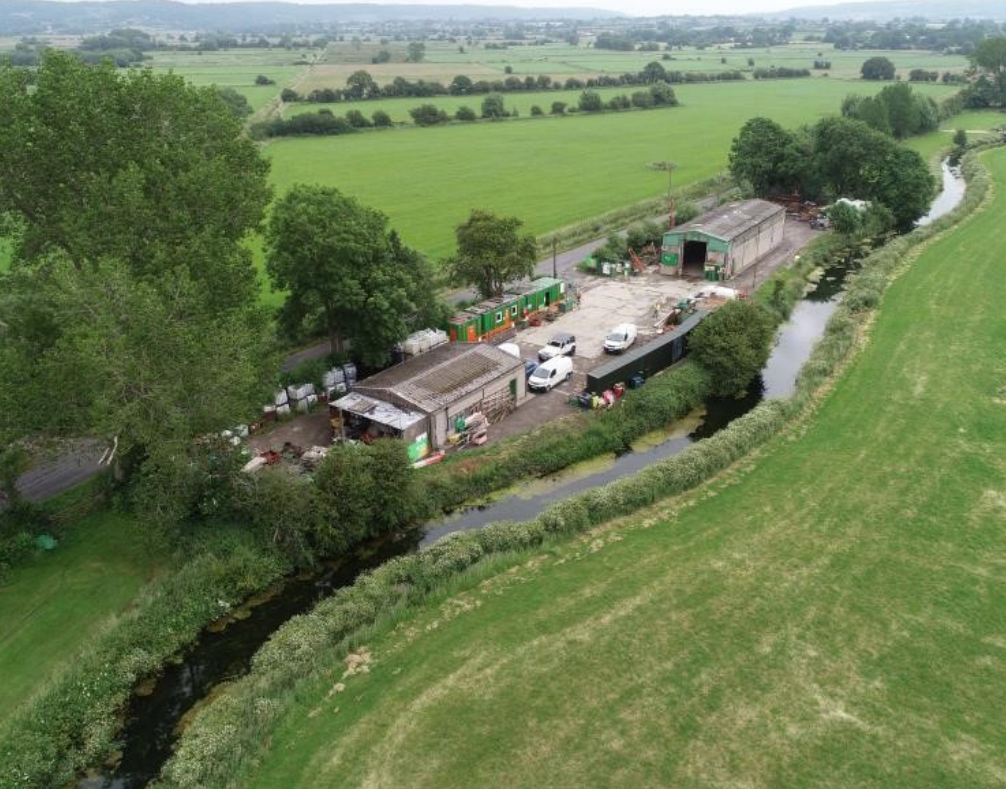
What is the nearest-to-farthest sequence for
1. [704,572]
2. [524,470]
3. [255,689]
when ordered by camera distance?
[255,689]
[704,572]
[524,470]

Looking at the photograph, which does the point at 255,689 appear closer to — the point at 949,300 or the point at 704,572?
the point at 704,572

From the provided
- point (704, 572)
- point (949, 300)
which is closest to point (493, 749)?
point (704, 572)

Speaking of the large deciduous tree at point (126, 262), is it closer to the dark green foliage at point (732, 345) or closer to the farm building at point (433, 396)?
the farm building at point (433, 396)

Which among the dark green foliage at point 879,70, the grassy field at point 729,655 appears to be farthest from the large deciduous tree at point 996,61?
the grassy field at point 729,655

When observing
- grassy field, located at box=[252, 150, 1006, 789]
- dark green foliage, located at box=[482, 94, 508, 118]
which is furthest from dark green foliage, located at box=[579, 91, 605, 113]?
grassy field, located at box=[252, 150, 1006, 789]

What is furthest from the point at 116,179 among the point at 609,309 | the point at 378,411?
the point at 609,309
